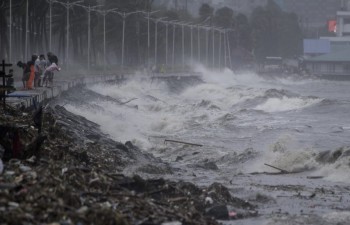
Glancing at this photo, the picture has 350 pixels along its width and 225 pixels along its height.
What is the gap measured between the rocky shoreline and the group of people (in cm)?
1283

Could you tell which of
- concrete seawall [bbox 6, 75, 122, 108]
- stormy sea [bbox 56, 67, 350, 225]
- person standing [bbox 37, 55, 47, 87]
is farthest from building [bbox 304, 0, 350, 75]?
person standing [bbox 37, 55, 47, 87]

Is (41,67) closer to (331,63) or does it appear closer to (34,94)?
(34,94)

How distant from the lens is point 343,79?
129625 mm

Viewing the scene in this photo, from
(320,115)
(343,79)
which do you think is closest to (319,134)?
(320,115)

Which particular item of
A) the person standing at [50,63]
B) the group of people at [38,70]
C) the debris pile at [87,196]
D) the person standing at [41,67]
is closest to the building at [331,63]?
the person standing at [50,63]

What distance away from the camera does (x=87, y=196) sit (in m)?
10.3

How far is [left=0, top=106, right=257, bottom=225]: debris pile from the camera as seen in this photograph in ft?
30.1

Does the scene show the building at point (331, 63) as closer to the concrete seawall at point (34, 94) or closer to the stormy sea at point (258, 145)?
the stormy sea at point (258, 145)

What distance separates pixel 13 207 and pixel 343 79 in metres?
124

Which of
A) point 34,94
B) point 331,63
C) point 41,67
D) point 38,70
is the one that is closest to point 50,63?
point 41,67

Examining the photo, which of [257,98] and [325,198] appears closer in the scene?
[325,198]

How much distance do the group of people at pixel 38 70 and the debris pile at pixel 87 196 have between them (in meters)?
13.1

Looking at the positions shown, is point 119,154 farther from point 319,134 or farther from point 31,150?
point 319,134

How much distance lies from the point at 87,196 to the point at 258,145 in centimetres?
1751
